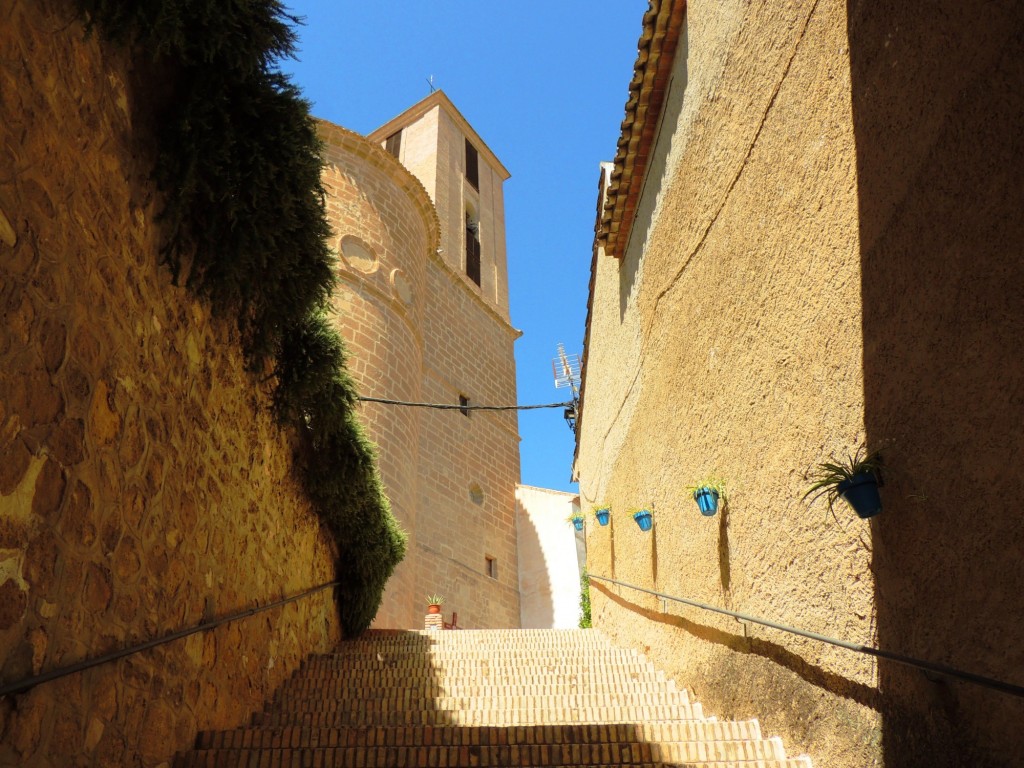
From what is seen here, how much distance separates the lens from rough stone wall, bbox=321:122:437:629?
41.4ft

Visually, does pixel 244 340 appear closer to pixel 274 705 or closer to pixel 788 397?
pixel 274 705

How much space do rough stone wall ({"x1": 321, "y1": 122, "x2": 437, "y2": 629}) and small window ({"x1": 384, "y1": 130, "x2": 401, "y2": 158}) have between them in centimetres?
845

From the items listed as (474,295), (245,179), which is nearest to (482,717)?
(245,179)

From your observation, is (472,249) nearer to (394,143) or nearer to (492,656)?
(394,143)

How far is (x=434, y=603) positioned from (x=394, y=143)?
15.4 meters

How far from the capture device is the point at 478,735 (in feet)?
11.9

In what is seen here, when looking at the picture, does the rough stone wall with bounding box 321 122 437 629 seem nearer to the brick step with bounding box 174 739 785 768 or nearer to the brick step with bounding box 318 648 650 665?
the brick step with bounding box 318 648 650 665

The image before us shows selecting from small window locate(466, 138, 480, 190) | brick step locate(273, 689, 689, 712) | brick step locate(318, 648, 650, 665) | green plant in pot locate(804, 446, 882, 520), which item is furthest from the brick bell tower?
green plant in pot locate(804, 446, 882, 520)

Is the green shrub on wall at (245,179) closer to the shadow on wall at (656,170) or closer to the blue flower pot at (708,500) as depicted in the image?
the blue flower pot at (708,500)

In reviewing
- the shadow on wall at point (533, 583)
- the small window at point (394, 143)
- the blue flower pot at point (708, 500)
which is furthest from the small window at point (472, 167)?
the blue flower pot at point (708, 500)

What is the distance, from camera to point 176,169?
348 cm

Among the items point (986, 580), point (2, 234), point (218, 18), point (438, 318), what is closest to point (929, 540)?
point (986, 580)

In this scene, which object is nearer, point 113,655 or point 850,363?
point 113,655

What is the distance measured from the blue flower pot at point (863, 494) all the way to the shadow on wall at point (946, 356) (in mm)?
72
